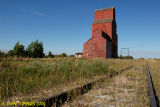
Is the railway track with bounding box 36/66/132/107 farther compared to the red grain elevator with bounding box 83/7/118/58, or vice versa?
the red grain elevator with bounding box 83/7/118/58

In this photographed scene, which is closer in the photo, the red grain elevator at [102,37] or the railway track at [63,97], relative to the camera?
the railway track at [63,97]

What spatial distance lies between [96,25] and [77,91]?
36743 millimetres

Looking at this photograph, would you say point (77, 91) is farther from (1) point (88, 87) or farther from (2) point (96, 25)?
(2) point (96, 25)

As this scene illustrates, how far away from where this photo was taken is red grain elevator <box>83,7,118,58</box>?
102 feet

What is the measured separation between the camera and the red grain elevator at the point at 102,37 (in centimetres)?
3094

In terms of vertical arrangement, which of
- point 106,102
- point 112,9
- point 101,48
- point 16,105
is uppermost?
point 112,9

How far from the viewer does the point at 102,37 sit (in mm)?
30594

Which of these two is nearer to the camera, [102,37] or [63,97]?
[63,97]

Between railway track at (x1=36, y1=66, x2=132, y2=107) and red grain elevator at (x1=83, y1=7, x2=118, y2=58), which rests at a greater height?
red grain elevator at (x1=83, y1=7, x2=118, y2=58)

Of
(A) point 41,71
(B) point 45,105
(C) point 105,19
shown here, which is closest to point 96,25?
(C) point 105,19

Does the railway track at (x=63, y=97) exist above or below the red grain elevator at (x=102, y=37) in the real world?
below

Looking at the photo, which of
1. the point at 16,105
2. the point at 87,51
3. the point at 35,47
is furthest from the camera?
the point at 35,47

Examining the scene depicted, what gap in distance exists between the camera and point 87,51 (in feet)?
109

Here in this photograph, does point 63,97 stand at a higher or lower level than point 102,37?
lower
